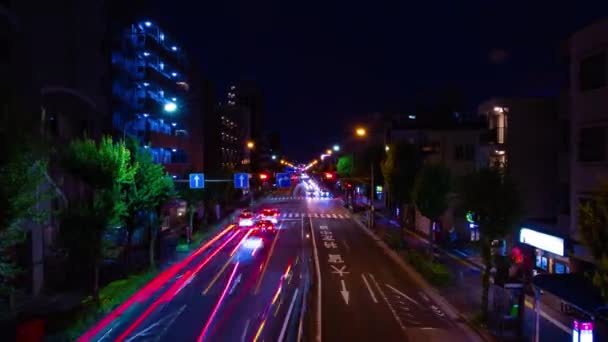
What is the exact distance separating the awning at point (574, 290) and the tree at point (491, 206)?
116 inches

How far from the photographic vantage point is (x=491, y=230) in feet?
56.7

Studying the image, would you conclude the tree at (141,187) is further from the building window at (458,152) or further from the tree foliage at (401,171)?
the building window at (458,152)

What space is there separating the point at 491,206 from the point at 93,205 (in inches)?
547

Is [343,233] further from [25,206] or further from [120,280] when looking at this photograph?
[25,206]

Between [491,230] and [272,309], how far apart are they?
8105 mm

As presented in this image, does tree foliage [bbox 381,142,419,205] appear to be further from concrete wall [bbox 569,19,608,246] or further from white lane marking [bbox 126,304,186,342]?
white lane marking [bbox 126,304,186,342]

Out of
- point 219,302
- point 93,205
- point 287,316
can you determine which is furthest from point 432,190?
point 93,205

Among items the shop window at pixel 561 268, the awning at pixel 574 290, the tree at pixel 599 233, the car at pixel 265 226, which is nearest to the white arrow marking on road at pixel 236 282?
the awning at pixel 574 290

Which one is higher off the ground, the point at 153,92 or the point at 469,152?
the point at 153,92

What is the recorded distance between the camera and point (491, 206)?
17.3 meters

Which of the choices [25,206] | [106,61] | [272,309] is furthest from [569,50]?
[106,61]

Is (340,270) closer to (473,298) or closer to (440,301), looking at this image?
(440,301)

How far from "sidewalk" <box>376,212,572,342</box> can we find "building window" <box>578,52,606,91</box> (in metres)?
8.37

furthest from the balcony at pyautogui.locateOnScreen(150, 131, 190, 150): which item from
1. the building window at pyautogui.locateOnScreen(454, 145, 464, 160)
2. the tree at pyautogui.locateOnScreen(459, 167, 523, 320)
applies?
the tree at pyautogui.locateOnScreen(459, 167, 523, 320)
